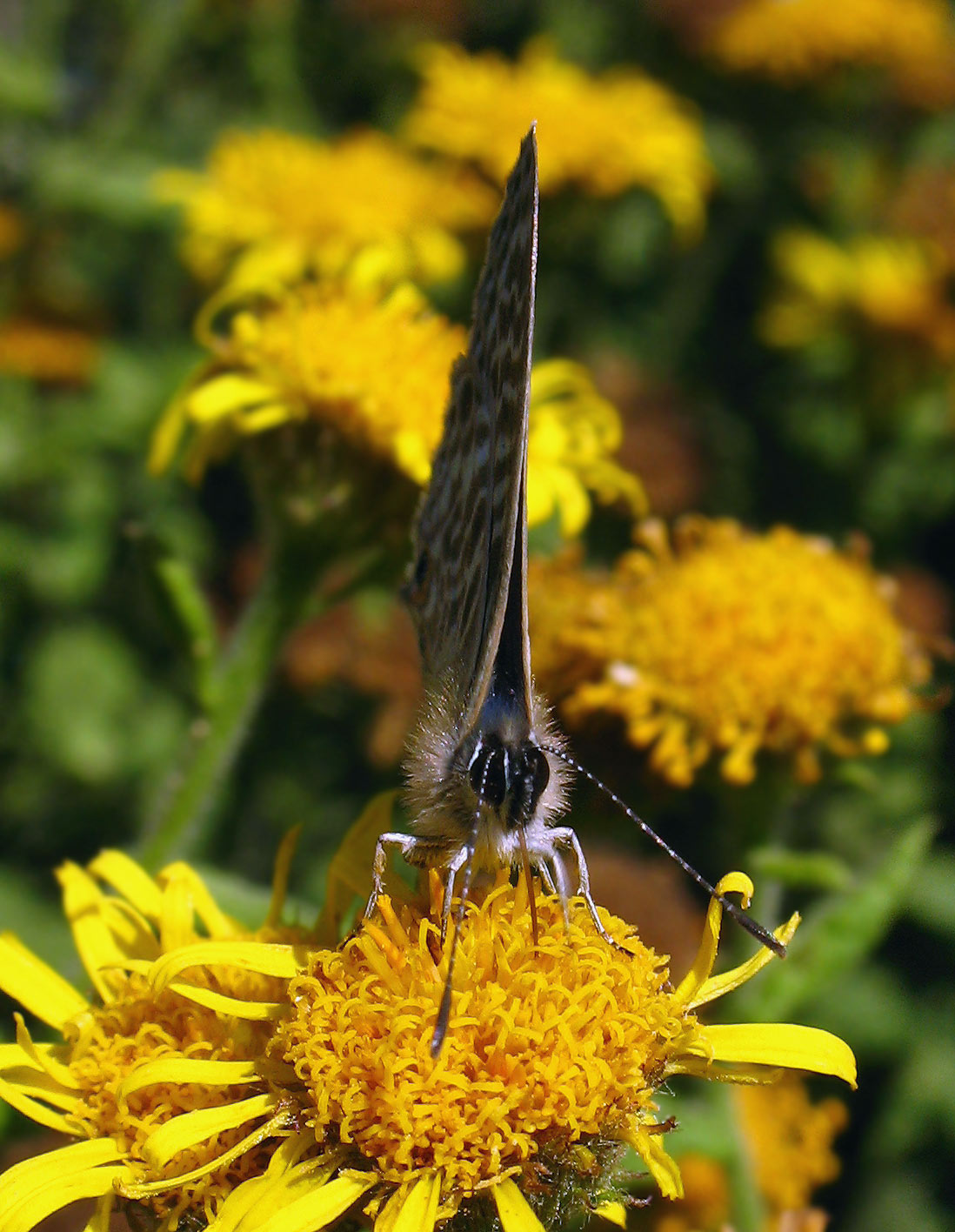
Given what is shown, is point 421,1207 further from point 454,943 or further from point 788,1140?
point 788,1140

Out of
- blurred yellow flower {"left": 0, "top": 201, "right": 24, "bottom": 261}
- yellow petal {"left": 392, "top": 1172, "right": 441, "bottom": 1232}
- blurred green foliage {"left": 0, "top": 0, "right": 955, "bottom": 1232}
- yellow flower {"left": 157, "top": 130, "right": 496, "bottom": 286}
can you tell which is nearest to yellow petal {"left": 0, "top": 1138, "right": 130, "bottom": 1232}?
yellow petal {"left": 392, "top": 1172, "right": 441, "bottom": 1232}

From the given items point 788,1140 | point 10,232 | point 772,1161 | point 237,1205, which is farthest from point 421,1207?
point 10,232

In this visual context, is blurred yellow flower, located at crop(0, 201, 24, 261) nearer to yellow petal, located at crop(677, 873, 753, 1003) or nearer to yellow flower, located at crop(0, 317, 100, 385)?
yellow flower, located at crop(0, 317, 100, 385)

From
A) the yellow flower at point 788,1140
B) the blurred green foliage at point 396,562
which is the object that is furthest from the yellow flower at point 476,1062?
the yellow flower at point 788,1140

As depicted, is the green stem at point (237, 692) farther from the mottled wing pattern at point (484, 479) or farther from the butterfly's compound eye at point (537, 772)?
the butterfly's compound eye at point (537, 772)

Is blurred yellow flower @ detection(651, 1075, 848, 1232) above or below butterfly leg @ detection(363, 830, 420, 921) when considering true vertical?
below

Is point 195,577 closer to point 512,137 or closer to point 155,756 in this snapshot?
point 155,756

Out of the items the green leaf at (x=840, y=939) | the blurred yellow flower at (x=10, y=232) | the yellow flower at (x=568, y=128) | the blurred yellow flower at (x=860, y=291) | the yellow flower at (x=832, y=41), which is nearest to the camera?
the green leaf at (x=840, y=939)
